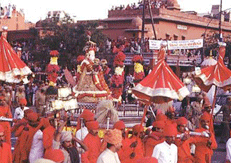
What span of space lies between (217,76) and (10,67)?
4.53 meters

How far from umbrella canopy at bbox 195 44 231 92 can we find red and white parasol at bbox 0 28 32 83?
12.5 feet

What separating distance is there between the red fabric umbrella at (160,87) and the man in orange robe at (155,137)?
2.44 feet

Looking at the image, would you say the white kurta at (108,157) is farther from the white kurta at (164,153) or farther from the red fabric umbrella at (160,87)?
the red fabric umbrella at (160,87)

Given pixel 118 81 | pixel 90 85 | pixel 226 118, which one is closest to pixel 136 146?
pixel 90 85

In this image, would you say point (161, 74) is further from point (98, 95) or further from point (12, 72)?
point (98, 95)

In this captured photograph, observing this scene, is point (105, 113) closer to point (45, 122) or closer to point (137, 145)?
point (137, 145)

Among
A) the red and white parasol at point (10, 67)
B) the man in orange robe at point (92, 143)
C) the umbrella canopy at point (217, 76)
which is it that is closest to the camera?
the man in orange robe at point (92, 143)

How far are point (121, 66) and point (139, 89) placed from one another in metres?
9.07

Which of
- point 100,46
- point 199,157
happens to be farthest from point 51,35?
point 199,157

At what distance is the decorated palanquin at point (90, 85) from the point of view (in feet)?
60.8

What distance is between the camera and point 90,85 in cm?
1866

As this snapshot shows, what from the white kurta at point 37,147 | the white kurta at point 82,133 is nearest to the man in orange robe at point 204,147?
the white kurta at point 82,133

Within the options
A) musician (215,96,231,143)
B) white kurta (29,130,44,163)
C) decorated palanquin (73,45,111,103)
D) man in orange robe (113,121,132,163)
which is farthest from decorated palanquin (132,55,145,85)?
white kurta (29,130,44,163)

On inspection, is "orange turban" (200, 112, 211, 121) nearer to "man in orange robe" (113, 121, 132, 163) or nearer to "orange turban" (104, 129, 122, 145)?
"man in orange robe" (113, 121, 132, 163)
